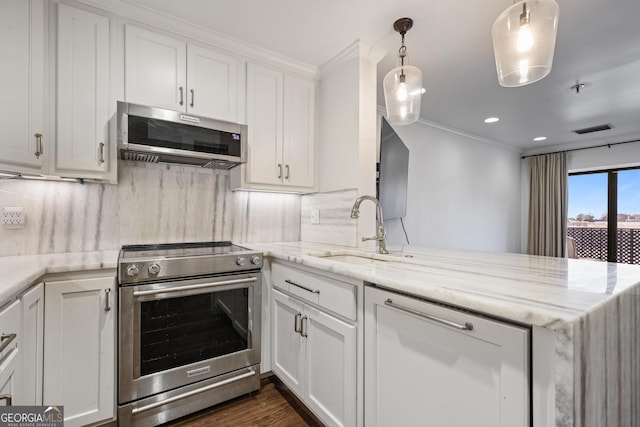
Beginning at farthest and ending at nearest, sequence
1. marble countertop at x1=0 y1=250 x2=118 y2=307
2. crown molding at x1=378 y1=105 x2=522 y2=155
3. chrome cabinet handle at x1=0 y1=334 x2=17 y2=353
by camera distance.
→ crown molding at x1=378 y1=105 x2=522 y2=155
marble countertop at x1=0 y1=250 x2=118 y2=307
chrome cabinet handle at x1=0 y1=334 x2=17 y2=353

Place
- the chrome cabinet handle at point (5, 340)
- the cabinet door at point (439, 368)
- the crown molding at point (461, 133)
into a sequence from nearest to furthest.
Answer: the cabinet door at point (439, 368)
the chrome cabinet handle at point (5, 340)
the crown molding at point (461, 133)

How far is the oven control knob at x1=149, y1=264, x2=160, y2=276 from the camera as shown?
1.51m

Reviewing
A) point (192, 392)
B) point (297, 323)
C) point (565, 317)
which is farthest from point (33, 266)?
point (565, 317)

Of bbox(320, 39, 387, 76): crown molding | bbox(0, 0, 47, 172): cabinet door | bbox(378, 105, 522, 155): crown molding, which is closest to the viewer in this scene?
bbox(0, 0, 47, 172): cabinet door

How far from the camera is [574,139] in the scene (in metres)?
4.70

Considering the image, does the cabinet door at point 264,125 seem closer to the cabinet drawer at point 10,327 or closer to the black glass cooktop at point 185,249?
the black glass cooktop at point 185,249

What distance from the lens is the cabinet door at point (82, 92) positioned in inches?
64.4

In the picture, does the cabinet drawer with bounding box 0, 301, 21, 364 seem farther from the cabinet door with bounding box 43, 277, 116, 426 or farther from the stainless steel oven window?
the stainless steel oven window

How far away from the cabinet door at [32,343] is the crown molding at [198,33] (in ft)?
5.30

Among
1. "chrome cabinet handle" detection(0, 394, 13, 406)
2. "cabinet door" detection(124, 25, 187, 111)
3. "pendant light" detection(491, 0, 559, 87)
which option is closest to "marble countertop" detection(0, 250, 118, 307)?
"chrome cabinet handle" detection(0, 394, 13, 406)

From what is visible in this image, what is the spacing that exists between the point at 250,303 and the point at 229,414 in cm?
62

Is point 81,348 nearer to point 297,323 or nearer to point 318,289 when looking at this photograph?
point 297,323

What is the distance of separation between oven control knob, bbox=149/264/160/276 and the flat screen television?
1935 millimetres

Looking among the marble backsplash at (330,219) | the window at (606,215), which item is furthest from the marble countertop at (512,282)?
the window at (606,215)
